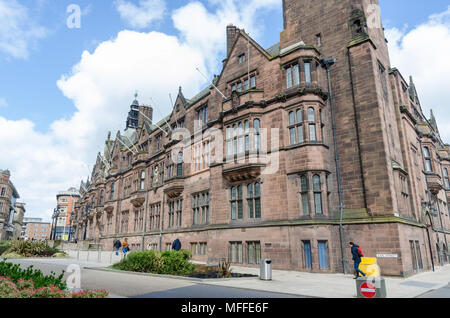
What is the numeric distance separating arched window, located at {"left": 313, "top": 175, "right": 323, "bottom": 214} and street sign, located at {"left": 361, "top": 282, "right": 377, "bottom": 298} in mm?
10135

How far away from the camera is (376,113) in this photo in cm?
1847

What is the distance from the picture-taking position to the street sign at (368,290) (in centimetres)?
859

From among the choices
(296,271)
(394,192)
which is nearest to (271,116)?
(394,192)

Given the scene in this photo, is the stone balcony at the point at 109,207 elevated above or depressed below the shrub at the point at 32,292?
above

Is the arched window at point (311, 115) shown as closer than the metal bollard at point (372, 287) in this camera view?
No

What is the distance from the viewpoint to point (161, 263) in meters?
16.1

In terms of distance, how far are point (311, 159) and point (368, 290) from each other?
1128 cm

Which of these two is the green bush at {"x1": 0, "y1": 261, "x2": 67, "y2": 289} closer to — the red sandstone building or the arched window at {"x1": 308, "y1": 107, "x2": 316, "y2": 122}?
the red sandstone building

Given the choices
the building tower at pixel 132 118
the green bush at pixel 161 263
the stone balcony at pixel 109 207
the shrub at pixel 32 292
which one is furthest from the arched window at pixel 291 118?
the building tower at pixel 132 118

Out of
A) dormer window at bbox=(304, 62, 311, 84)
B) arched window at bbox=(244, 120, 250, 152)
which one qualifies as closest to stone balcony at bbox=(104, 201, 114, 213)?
arched window at bbox=(244, 120, 250, 152)

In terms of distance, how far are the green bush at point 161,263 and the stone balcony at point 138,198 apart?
2094cm

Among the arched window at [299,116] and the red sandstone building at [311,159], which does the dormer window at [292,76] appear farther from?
the arched window at [299,116]

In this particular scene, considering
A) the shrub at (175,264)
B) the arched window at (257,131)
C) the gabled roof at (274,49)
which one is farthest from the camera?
the gabled roof at (274,49)
